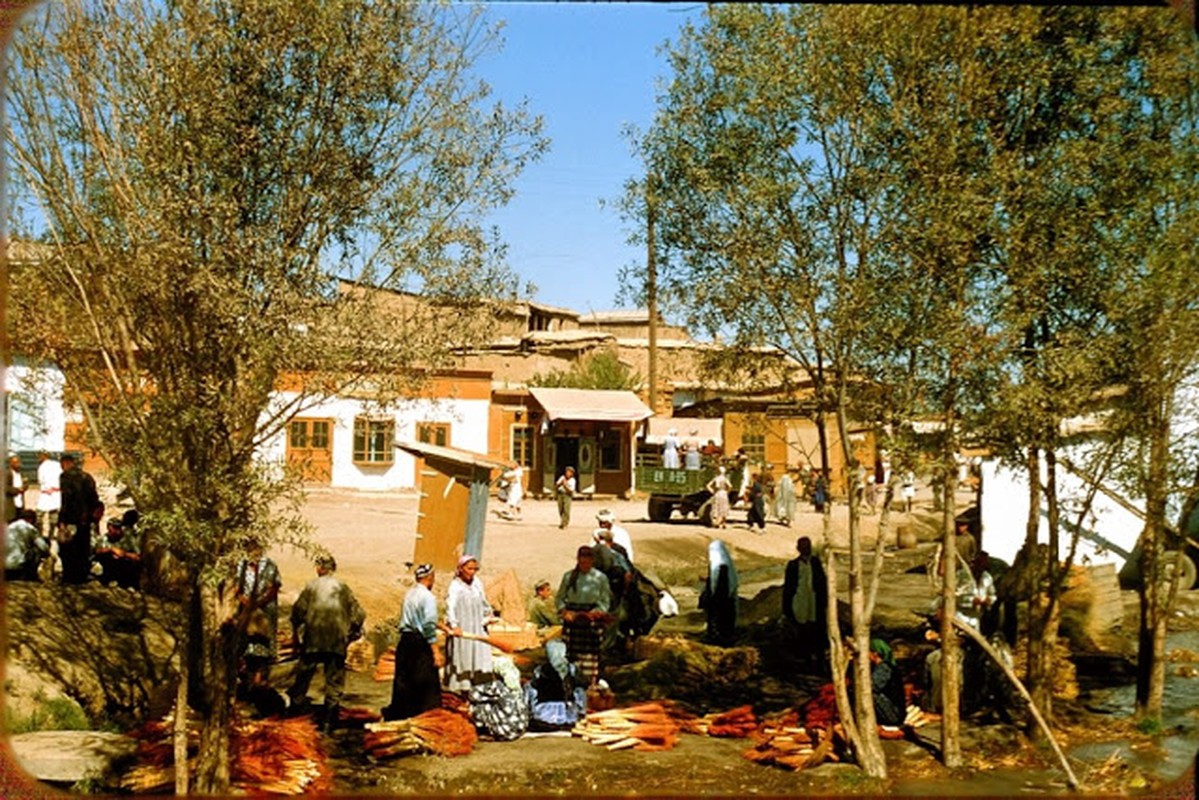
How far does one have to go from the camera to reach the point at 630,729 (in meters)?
13.1

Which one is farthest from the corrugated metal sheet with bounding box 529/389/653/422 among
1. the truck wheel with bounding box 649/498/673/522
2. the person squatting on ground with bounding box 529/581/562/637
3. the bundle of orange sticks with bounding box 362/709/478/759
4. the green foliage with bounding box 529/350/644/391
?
the bundle of orange sticks with bounding box 362/709/478/759

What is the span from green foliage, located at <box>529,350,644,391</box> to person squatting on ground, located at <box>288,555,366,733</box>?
3489 cm

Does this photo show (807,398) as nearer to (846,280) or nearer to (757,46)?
(846,280)

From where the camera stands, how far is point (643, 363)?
56.4 metres

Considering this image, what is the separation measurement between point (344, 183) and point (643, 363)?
46198 millimetres

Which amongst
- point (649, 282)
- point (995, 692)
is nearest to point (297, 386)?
point (649, 282)

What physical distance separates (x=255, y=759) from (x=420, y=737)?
5.91 feet

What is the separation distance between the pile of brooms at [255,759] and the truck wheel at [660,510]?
25.0 meters

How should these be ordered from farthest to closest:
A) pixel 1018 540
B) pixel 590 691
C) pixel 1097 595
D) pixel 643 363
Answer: pixel 643 363, pixel 1018 540, pixel 1097 595, pixel 590 691

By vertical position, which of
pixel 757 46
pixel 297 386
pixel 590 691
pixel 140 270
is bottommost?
pixel 590 691

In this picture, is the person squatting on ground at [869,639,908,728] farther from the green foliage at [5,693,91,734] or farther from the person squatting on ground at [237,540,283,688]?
the green foliage at [5,693,91,734]

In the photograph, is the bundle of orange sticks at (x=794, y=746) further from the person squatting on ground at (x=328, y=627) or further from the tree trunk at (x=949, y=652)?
the person squatting on ground at (x=328, y=627)

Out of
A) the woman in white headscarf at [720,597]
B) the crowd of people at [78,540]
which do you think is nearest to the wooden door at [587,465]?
the woman in white headscarf at [720,597]

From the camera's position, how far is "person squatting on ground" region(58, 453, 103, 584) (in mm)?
16297
